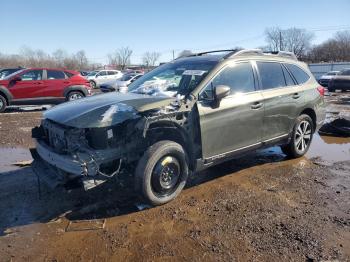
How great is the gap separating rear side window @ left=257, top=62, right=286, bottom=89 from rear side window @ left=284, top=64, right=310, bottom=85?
0.36 meters

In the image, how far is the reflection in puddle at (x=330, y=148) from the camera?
6867 millimetres

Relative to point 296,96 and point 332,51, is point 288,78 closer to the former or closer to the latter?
point 296,96

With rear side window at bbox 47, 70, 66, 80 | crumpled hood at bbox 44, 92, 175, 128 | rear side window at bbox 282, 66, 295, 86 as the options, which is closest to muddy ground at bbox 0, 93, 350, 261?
crumpled hood at bbox 44, 92, 175, 128

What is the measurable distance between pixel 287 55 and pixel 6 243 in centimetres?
539

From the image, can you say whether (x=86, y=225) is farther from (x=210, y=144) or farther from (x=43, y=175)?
(x=210, y=144)

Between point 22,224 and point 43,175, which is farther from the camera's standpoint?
point 43,175

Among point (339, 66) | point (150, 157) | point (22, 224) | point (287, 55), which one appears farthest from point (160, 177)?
point (339, 66)

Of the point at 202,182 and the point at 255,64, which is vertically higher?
the point at 255,64

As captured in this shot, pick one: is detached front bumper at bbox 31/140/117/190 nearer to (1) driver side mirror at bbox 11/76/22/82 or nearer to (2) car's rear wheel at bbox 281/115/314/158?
(2) car's rear wheel at bbox 281/115/314/158

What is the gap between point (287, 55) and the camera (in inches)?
255

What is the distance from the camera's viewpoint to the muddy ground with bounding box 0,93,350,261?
343 centimetres

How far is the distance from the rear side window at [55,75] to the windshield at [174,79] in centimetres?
962

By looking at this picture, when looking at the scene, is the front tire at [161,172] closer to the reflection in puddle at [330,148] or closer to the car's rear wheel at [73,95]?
the reflection in puddle at [330,148]

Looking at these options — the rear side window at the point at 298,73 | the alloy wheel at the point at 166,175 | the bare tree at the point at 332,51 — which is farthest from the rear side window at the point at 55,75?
the bare tree at the point at 332,51
